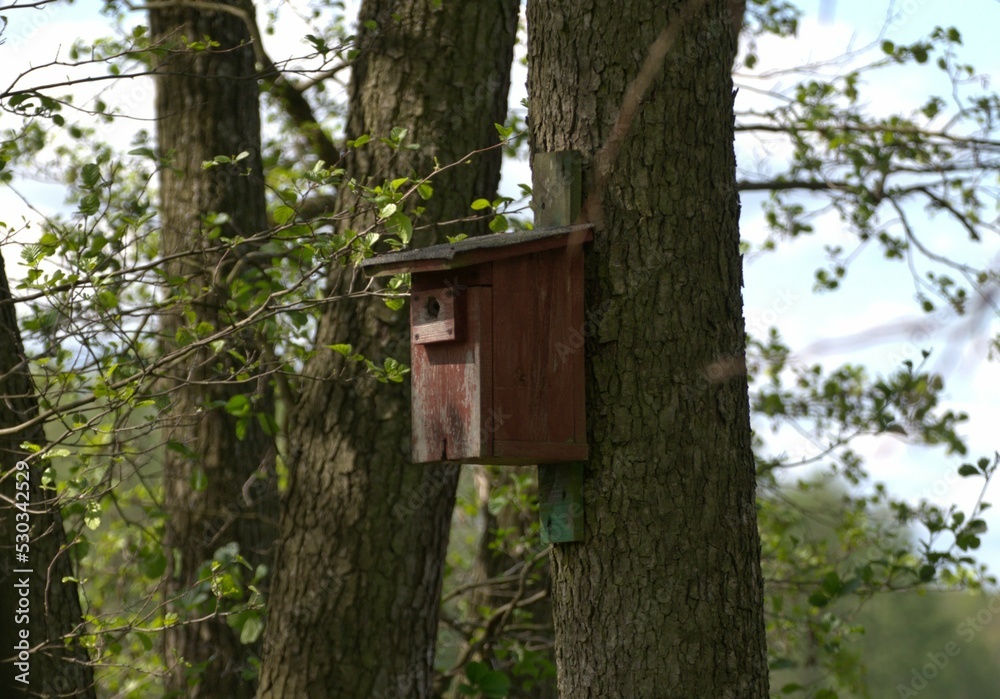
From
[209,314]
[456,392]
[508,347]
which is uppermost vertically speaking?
[209,314]

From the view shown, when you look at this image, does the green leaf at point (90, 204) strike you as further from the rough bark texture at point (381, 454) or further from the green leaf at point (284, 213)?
the rough bark texture at point (381, 454)

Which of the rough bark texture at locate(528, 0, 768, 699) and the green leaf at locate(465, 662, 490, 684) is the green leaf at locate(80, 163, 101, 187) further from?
the green leaf at locate(465, 662, 490, 684)

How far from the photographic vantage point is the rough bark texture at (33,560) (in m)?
2.87

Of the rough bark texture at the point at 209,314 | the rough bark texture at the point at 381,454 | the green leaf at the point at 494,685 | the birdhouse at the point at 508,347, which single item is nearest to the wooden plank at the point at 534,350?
the birdhouse at the point at 508,347

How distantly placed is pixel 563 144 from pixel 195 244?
A: 215 centimetres

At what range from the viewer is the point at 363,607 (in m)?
3.44

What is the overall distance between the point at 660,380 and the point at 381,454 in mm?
1497

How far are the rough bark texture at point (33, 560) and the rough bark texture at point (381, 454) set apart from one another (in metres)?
0.71

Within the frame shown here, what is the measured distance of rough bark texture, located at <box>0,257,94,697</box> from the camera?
2.87 m

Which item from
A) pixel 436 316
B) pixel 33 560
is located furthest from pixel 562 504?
pixel 33 560

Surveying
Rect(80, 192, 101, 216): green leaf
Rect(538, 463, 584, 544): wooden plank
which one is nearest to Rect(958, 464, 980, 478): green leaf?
Rect(538, 463, 584, 544): wooden plank

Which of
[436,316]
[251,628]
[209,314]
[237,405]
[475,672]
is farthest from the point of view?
[209,314]

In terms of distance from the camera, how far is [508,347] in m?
2.40

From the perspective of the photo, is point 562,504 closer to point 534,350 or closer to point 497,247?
point 534,350
